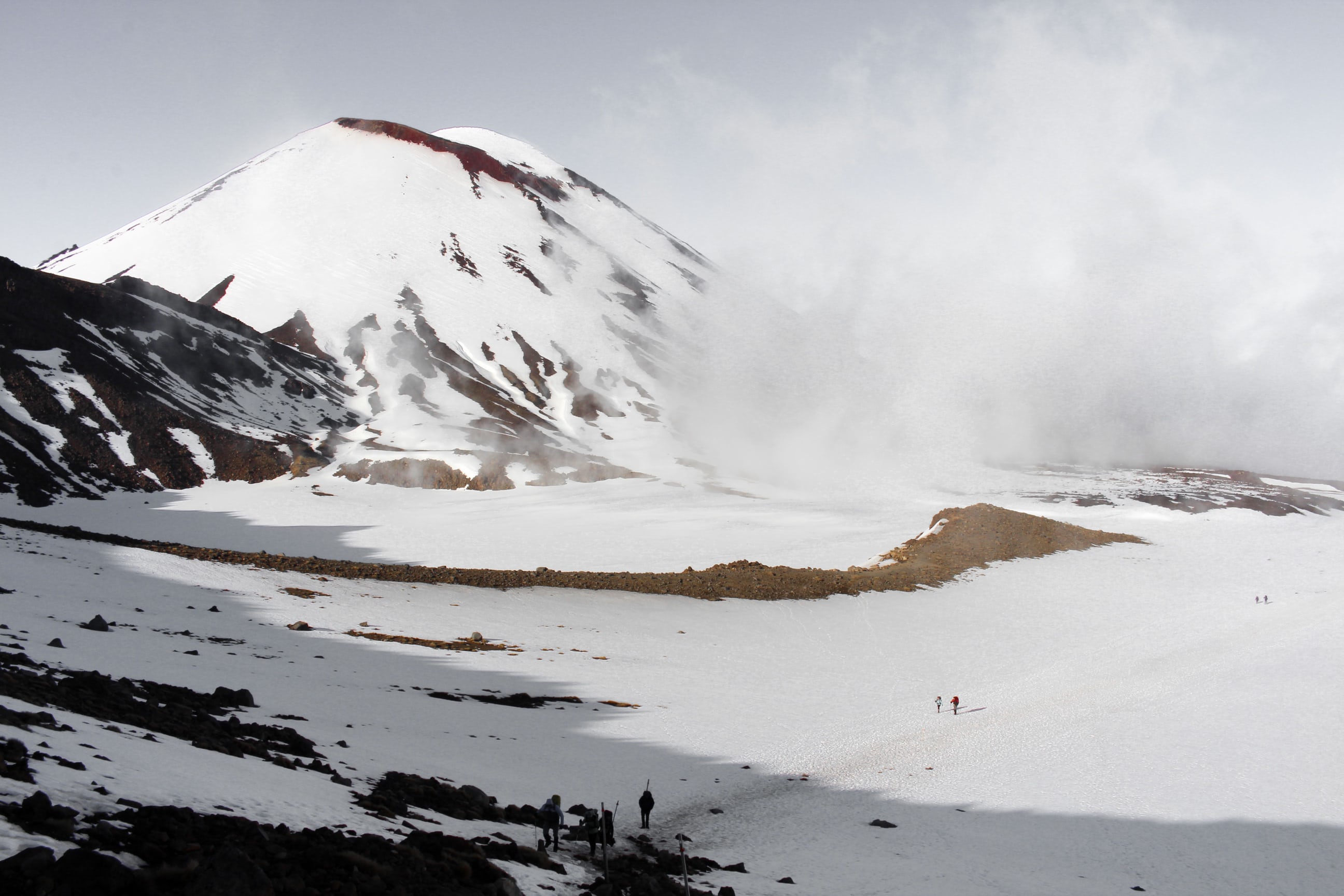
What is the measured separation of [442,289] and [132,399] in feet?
243

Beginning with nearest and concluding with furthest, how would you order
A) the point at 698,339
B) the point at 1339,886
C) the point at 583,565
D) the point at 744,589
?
1. the point at 1339,886
2. the point at 744,589
3. the point at 583,565
4. the point at 698,339

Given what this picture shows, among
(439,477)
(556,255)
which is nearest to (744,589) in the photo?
(439,477)

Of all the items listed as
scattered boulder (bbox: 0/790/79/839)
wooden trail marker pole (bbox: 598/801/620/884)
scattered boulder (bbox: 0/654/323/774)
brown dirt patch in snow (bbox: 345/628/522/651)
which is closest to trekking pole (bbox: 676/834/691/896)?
wooden trail marker pole (bbox: 598/801/620/884)

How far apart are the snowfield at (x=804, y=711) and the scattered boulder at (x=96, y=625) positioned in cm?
42

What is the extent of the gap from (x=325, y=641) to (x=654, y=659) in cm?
1001

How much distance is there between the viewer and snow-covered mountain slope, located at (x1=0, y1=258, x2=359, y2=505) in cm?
5588

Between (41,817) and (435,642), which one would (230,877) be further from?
(435,642)

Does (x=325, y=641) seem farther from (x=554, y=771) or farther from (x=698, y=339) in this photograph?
(x=698, y=339)

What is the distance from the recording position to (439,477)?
222 ft

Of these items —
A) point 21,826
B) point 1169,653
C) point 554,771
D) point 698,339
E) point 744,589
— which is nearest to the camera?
point 21,826

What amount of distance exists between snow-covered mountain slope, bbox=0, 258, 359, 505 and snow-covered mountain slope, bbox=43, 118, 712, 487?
6.73m

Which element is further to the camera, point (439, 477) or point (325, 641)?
point (439, 477)

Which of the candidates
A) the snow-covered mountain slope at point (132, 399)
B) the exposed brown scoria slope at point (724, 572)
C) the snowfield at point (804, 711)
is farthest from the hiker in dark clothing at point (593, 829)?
the snow-covered mountain slope at point (132, 399)

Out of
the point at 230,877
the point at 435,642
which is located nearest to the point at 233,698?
the point at 435,642
